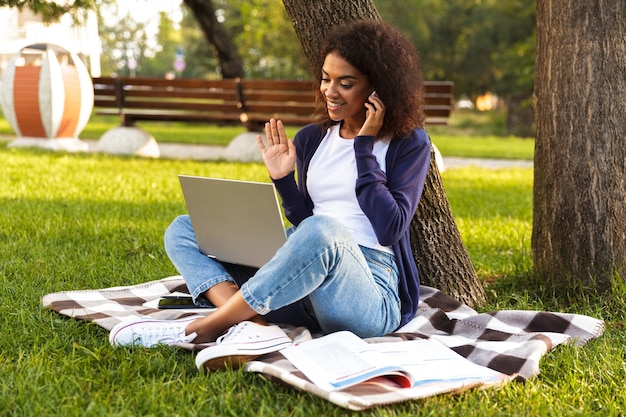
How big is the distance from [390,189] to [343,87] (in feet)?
1.34

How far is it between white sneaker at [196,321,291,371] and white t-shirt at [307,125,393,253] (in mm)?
463

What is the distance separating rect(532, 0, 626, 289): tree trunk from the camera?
3.62m

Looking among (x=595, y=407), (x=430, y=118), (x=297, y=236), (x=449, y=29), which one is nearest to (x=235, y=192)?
(x=297, y=236)

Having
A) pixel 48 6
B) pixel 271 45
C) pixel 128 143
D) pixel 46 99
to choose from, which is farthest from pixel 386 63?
pixel 271 45

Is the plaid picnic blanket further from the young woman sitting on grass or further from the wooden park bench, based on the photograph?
the wooden park bench

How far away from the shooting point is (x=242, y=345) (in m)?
2.68

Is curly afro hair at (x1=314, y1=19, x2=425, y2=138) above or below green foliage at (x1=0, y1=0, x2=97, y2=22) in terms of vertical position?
below

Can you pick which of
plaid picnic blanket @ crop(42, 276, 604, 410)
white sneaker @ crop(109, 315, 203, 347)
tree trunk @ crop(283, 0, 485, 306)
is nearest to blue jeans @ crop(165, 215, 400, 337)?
plaid picnic blanket @ crop(42, 276, 604, 410)

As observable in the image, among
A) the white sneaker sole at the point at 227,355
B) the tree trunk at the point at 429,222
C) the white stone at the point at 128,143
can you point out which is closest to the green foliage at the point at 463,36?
the white stone at the point at 128,143

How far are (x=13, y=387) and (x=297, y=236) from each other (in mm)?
969

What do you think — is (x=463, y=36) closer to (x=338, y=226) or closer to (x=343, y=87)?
(x=343, y=87)

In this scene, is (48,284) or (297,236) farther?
(48,284)

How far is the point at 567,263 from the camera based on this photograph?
3.73 metres

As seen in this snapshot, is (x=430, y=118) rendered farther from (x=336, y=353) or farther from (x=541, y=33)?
(x=336, y=353)
